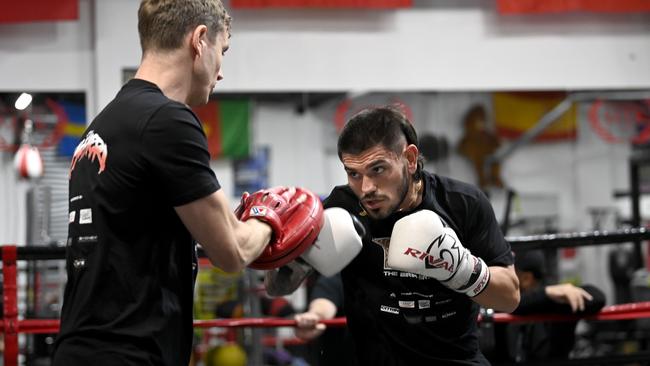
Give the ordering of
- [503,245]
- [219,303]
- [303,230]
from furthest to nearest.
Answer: [219,303]
[503,245]
[303,230]

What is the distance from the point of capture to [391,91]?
570 centimetres

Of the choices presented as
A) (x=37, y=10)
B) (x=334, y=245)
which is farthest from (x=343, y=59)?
(x=334, y=245)

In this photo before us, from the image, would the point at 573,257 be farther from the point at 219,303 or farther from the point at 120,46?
the point at 120,46

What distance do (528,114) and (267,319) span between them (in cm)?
365

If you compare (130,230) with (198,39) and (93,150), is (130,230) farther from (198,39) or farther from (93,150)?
(198,39)

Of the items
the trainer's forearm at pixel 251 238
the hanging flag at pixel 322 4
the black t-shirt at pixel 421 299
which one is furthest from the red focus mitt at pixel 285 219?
the hanging flag at pixel 322 4

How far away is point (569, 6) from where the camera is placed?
5672 mm

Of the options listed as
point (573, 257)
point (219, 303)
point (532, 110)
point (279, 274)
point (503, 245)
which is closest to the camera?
point (279, 274)

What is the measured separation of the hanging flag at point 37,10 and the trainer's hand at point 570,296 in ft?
12.2

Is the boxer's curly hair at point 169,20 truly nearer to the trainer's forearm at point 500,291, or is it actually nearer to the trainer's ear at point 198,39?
the trainer's ear at point 198,39

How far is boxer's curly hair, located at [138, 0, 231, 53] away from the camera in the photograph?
5.44ft

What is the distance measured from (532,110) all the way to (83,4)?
129 inches

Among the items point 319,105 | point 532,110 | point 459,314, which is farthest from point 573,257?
point 459,314

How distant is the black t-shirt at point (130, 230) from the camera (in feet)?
5.04
